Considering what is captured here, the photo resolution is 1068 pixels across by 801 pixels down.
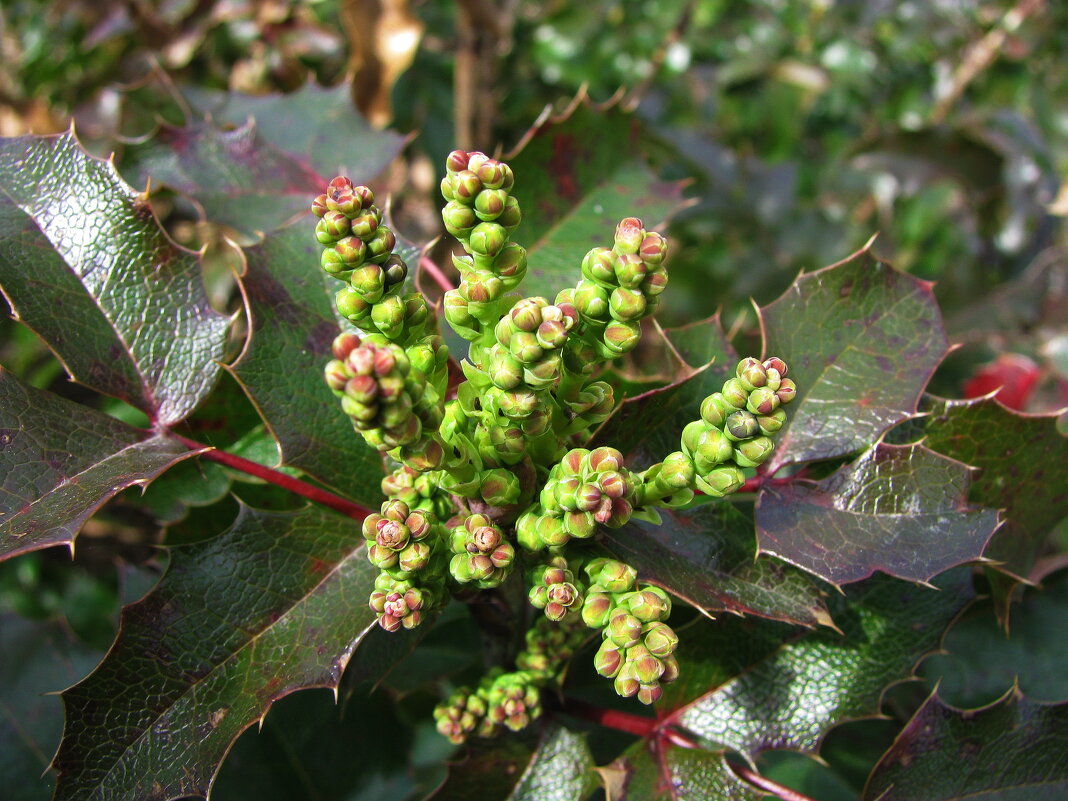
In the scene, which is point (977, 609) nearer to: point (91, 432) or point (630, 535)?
point (630, 535)

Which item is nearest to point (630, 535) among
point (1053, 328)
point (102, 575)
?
point (102, 575)

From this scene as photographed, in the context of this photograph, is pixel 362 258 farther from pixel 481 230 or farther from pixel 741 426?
pixel 741 426

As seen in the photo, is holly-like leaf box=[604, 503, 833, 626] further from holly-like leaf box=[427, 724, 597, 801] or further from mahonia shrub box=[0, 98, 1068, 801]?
holly-like leaf box=[427, 724, 597, 801]

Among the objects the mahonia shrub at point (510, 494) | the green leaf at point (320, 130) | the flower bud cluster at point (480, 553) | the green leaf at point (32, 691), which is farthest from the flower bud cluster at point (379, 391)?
the green leaf at point (32, 691)

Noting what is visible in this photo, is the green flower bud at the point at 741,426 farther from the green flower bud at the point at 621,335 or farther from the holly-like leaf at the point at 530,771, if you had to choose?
the holly-like leaf at the point at 530,771

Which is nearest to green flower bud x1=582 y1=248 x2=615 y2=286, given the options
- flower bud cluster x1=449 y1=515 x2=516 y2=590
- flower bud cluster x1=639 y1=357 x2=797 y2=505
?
flower bud cluster x1=639 y1=357 x2=797 y2=505
